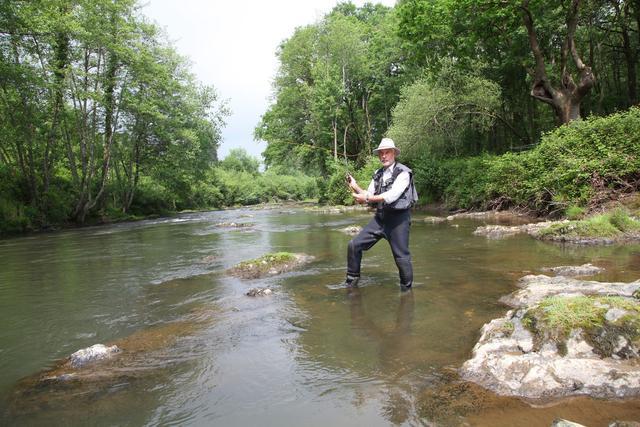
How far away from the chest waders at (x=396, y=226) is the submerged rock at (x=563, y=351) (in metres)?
2.53

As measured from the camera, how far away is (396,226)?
675 cm

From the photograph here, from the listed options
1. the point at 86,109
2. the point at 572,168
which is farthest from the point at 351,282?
the point at 86,109

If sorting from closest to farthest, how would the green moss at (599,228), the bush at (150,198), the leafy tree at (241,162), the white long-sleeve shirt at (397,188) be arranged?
1. the white long-sleeve shirt at (397,188)
2. the green moss at (599,228)
3. the bush at (150,198)
4. the leafy tree at (241,162)

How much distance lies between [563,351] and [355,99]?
44.4 m

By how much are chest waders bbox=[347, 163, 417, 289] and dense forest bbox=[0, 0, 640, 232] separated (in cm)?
1008

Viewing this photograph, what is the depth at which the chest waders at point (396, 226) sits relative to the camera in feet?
21.7

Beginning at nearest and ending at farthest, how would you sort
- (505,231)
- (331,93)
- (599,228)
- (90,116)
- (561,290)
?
(561,290) → (599,228) → (505,231) → (90,116) → (331,93)

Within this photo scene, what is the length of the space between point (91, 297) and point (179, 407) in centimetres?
509

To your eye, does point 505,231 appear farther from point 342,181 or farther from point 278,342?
point 342,181

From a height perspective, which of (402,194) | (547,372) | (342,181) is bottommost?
(547,372)

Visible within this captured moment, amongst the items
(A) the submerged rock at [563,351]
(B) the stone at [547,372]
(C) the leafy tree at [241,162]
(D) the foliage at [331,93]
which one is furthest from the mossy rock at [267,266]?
(C) the leafy tree at [241,162]

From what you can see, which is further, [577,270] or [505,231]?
[505,231]

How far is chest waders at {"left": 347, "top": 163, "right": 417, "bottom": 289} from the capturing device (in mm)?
6625

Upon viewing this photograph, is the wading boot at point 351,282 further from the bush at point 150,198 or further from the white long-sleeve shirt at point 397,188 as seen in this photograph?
the bush at point 150,198
